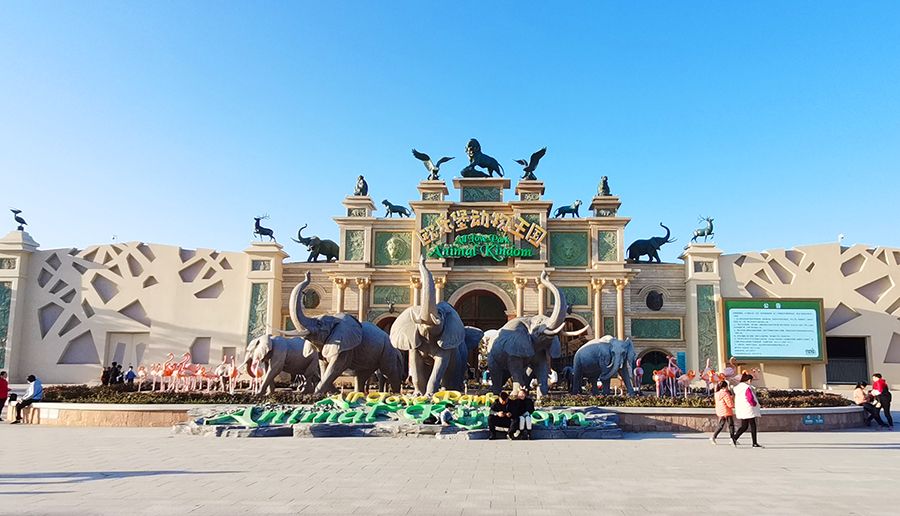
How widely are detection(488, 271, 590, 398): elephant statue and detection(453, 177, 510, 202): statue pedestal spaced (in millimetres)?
17931

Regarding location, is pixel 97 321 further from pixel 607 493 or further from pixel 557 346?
pixel 607 493

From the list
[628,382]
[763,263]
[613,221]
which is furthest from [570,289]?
[628,382]

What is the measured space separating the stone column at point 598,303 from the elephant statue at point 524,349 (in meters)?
15.7

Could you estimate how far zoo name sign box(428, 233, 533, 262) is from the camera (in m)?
32.1

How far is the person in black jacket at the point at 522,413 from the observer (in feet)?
36.6

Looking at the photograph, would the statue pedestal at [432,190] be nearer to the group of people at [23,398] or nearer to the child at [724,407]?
the group of people at [23,398]

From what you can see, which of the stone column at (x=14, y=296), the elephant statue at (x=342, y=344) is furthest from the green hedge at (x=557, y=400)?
the stone column at (x=14, y=296)

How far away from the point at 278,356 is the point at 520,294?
51.7 feet

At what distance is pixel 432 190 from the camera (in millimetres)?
33125

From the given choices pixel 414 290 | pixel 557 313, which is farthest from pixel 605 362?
pixel 414 290

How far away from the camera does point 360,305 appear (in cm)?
3192

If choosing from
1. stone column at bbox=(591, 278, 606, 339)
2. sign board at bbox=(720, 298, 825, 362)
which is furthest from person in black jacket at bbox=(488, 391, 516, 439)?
sign board at bbox=(720, 298, 825, 362)

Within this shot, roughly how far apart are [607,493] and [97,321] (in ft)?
105

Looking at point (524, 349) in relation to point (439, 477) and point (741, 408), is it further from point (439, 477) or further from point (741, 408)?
point (439, 477)
